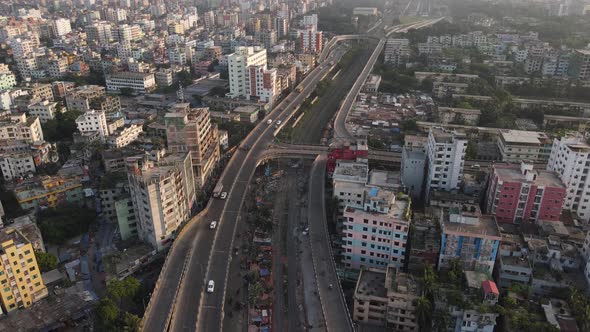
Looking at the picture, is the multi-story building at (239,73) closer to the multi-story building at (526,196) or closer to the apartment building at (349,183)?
the apartment building at (349,183)

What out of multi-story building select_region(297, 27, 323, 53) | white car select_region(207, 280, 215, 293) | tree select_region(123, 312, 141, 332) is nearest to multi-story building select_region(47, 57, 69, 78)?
multi-story building select_region(297, 27, 323, 53)

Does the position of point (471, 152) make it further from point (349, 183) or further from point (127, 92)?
point (127, 92)

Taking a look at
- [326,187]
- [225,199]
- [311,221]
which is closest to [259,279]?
[311,221]

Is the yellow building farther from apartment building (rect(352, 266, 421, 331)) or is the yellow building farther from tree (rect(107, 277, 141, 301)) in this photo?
apartment building (rect(352, 266, 421, 331))

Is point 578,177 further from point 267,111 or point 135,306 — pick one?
point 267,111

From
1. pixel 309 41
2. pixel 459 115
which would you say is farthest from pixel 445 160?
pixel 309 41

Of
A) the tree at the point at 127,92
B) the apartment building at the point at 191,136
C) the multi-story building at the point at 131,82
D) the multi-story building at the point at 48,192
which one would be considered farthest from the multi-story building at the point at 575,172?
the tree at the point at 127,92
